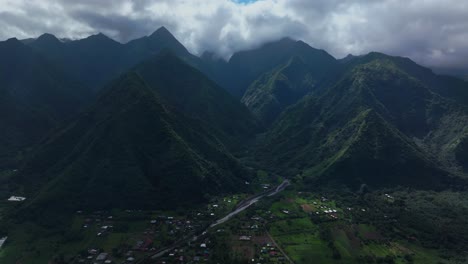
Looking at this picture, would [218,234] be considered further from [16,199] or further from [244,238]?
[16,199]

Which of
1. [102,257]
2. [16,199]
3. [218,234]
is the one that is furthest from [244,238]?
[16,199]

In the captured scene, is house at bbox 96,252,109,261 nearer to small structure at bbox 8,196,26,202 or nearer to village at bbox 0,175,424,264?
village at bbox 0,175,424,264

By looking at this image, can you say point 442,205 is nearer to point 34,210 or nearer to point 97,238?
point 97,238

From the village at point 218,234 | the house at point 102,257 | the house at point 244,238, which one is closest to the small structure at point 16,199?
the village at point 218,234

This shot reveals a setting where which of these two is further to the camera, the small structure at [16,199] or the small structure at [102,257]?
the small structure at [16,199]

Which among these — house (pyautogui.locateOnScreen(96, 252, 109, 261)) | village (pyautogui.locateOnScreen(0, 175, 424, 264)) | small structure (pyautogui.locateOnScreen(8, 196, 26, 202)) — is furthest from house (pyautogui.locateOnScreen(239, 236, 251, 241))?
small structure (pyautogui.locateOnScreen(8, 196, 26, 202))

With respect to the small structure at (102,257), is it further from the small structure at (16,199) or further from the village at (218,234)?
the small structure at (16,199)

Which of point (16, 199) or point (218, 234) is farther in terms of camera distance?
point (16, 199)

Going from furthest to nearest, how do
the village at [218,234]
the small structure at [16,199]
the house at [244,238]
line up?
the small structure at [16,199] < the house at [244,238] < the village at [218,234]

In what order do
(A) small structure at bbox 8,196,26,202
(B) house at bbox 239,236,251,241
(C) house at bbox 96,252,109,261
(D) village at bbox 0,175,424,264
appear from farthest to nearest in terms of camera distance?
1. (A) small structure at bbox 8,196,26,202
2. (B) house at bbox 239,236,251,241
3. (D) village at bbox 0,175,424,264
4. (C) house at bbox 96,252,109,261

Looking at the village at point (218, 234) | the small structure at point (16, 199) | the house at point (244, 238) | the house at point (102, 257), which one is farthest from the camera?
the small structure at point (16, 199)

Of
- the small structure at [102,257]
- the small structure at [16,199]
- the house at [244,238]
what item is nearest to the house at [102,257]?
the small structure at [102,257]

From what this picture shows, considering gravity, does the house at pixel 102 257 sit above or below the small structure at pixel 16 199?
below
